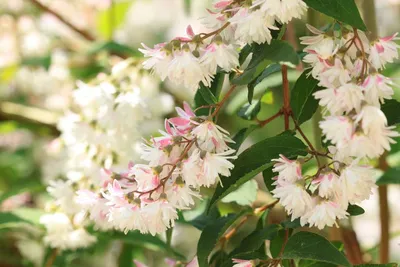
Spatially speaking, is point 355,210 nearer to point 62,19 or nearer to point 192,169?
point 192,169

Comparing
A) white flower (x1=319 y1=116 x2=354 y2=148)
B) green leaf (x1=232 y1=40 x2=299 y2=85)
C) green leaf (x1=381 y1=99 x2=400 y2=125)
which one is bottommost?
white flower (x1=319 y1=116 x2=354 y2=148)

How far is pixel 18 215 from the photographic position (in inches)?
34.2

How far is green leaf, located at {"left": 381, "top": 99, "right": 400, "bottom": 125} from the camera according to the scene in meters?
0.51

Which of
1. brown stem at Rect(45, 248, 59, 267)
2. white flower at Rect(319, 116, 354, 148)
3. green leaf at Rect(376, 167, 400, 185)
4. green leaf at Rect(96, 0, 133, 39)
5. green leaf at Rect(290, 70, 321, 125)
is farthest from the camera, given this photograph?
green leaf at Rect(96, 0, 133, 39)

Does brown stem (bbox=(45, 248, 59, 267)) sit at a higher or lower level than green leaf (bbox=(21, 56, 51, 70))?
lower

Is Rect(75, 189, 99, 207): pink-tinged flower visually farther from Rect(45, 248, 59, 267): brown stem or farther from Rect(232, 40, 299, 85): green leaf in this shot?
Rect(45, 248, 59, 267): brown stem

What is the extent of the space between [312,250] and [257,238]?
9 centimetres

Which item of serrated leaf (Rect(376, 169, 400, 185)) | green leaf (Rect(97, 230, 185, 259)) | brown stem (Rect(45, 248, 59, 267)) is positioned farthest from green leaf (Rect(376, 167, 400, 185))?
brown stem (Rect(45, 248, 59, 267))

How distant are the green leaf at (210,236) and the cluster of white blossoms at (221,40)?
5.2 inches

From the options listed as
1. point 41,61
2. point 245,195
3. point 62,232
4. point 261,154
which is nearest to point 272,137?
point 261,154

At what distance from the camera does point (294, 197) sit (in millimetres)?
474

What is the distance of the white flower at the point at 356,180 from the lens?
1.48ft

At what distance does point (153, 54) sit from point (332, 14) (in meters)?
0.13

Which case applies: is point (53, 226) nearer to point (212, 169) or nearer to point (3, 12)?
point (212, 169)
